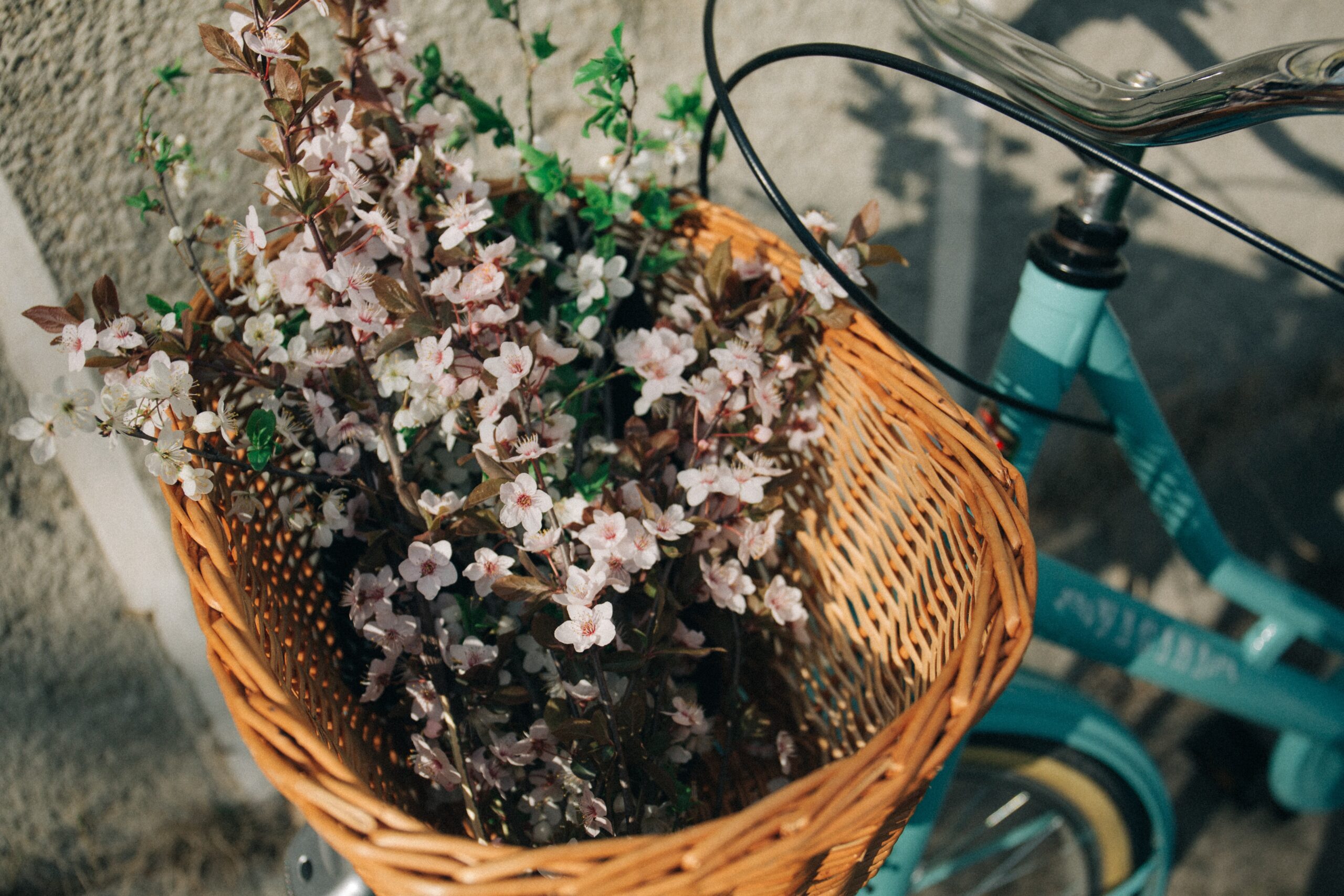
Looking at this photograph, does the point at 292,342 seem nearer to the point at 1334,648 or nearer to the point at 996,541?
the point at 996,541

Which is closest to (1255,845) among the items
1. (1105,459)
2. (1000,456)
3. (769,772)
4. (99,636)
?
(1105,459)

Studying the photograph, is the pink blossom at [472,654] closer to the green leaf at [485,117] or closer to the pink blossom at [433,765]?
the pink blossom at [433,765]

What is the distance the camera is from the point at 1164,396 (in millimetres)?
1677

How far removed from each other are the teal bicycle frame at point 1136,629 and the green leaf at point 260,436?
63 cm

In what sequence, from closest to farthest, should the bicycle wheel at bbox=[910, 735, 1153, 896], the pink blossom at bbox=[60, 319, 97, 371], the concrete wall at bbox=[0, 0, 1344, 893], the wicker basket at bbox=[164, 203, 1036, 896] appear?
the wicker basket at bbox=[164, 203, 1036, 896] → the pink blossom at bbox=[60, 319, 97, 371] → the concrete wall at bbox=[0, 0, 1344, 893] → the bicycle wheel at bbox=[910, 735, 1153, 896]

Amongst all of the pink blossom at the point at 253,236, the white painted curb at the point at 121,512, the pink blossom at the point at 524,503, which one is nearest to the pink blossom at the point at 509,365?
the pink blossom at the point at 524,503

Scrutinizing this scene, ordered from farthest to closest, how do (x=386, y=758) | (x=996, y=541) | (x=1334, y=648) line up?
(x=1334, y=648), (x=386, y=758), (x=996, y=541)

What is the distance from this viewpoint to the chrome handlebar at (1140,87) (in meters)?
0.50

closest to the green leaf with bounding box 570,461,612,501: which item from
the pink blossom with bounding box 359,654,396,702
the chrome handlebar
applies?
the pink blossom with bounding box 359,654,396,702

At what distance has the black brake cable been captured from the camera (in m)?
0.49

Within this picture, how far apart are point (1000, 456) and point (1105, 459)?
1.31 m

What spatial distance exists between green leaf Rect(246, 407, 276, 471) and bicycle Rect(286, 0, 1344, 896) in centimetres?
35

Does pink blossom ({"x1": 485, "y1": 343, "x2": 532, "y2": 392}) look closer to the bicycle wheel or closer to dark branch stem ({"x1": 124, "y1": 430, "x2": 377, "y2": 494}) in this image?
dark branch stem ({"x1": 124, "y1": 430, "x2": 377, "y2": 494})

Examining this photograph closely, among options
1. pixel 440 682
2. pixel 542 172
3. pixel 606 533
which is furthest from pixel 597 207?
pixel 440 682
